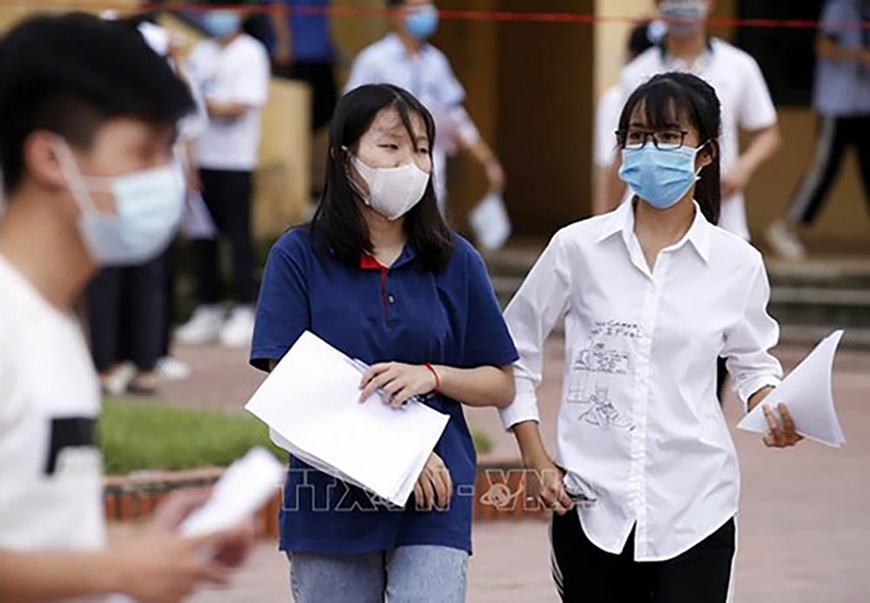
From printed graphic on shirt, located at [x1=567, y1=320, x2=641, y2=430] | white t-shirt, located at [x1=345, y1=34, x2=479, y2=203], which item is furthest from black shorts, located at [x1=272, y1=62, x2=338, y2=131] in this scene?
printed graphic on shirt, located at [x1=567, y1=320, x2=641, y2=430]

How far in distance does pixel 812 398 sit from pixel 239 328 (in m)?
8.45

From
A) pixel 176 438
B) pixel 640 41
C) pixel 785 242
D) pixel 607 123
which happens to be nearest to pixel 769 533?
pixel 607 123

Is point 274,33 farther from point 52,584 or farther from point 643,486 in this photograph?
point 52,584

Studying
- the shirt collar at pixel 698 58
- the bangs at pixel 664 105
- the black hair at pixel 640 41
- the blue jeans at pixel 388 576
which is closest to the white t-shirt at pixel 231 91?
the black hair at pixel 640 41

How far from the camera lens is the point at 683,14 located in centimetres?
834

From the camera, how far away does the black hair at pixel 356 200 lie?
4837 millimetres

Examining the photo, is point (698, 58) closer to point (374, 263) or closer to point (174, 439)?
point (174, 439)

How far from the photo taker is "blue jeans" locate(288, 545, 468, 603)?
4781 millimetres

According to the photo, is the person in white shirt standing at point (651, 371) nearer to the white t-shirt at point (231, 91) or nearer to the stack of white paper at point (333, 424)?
the stack of white paper at point (333, 424)

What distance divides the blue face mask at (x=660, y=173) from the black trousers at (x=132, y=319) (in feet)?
19.5

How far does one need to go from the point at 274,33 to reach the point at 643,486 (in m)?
10.1

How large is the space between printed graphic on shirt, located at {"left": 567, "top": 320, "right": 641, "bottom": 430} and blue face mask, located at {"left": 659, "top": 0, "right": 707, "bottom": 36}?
3.42 m

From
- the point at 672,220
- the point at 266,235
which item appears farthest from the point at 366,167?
the point at 266,235

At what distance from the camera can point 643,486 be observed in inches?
195
